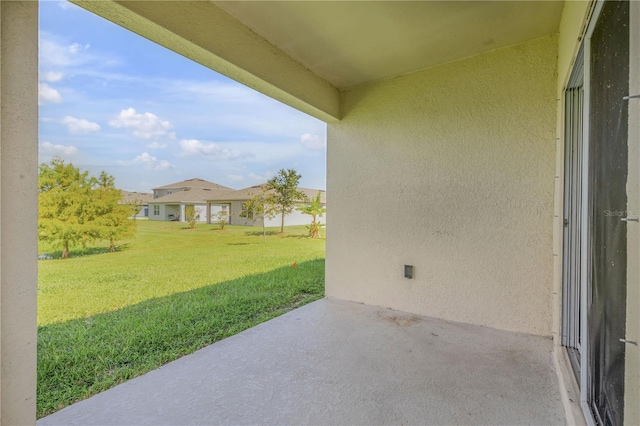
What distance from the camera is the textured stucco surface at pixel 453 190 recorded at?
9.30ft

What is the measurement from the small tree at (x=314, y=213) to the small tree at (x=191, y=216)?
303 centimetres

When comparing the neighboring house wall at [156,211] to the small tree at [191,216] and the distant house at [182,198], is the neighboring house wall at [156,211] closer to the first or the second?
the distant house at [182,198]

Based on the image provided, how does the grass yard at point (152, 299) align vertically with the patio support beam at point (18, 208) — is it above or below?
below

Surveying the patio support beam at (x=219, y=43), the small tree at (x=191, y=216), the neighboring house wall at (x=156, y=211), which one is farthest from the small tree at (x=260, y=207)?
the patio support beam at (x=219, y=43)

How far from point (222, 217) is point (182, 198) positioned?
1246mm

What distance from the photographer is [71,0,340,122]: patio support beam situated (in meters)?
1.91

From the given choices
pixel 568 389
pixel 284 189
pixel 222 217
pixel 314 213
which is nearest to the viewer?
pixel 568 389

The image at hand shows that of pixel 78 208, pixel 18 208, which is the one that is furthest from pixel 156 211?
pixel 18 208

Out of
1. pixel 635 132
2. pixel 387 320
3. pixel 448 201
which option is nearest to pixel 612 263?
pixel 635 132

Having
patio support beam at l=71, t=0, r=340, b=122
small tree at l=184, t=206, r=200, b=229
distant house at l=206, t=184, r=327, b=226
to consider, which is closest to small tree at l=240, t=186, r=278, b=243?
distant house at l=206, t=184, r=327, b=226

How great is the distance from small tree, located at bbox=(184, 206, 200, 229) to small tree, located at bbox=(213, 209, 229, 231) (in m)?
0.46

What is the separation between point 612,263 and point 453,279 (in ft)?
7.22

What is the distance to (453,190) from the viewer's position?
3.25 meters

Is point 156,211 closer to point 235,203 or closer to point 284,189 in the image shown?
point 235,203
